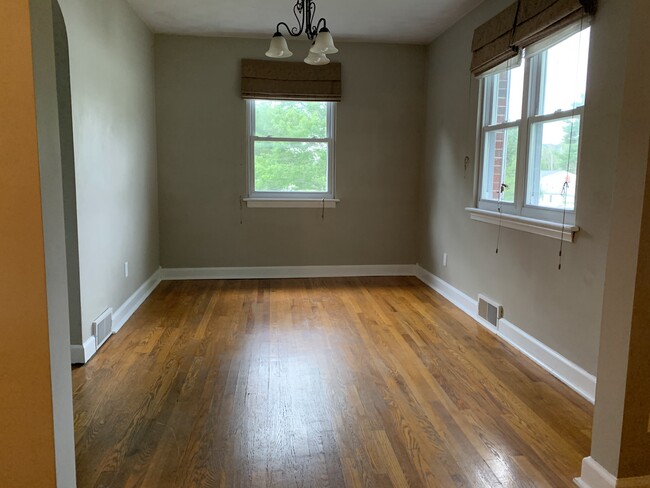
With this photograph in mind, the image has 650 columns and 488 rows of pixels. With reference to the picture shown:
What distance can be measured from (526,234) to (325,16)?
258 cm

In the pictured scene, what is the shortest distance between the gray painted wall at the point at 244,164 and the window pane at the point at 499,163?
156 cm

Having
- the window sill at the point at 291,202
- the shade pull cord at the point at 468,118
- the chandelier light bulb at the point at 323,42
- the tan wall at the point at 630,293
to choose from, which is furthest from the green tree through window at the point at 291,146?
the tan wall at the point at 630,293

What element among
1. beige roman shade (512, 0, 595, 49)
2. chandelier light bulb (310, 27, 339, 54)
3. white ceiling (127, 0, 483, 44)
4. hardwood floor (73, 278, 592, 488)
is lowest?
hardwood floor (73, 278, 592, 488)

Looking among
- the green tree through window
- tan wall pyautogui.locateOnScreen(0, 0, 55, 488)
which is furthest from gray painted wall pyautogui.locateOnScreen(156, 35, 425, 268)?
tan wall pyautogui.locateOnScreen(0, 0, 55, 488)

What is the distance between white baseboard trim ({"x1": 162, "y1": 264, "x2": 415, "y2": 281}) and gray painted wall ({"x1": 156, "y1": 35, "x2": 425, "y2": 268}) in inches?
2.8

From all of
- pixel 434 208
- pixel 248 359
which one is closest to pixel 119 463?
pixel 248 359

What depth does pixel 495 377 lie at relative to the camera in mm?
2910

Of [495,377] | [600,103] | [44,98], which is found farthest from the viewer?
[495,377]

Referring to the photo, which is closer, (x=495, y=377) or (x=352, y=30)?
(x=495, y=377)

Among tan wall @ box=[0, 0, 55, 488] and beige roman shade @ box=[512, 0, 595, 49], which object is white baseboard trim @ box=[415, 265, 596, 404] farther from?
tan wall @ box=[0, 0, 55, 488]

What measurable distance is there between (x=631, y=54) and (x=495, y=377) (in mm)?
1900

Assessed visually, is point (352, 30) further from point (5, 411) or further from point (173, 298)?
point (5, 411)

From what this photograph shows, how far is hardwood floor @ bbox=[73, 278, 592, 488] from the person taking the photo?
2.00 metres

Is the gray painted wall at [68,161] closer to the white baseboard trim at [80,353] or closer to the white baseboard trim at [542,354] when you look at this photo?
the white baseboard trim at [80,353]
